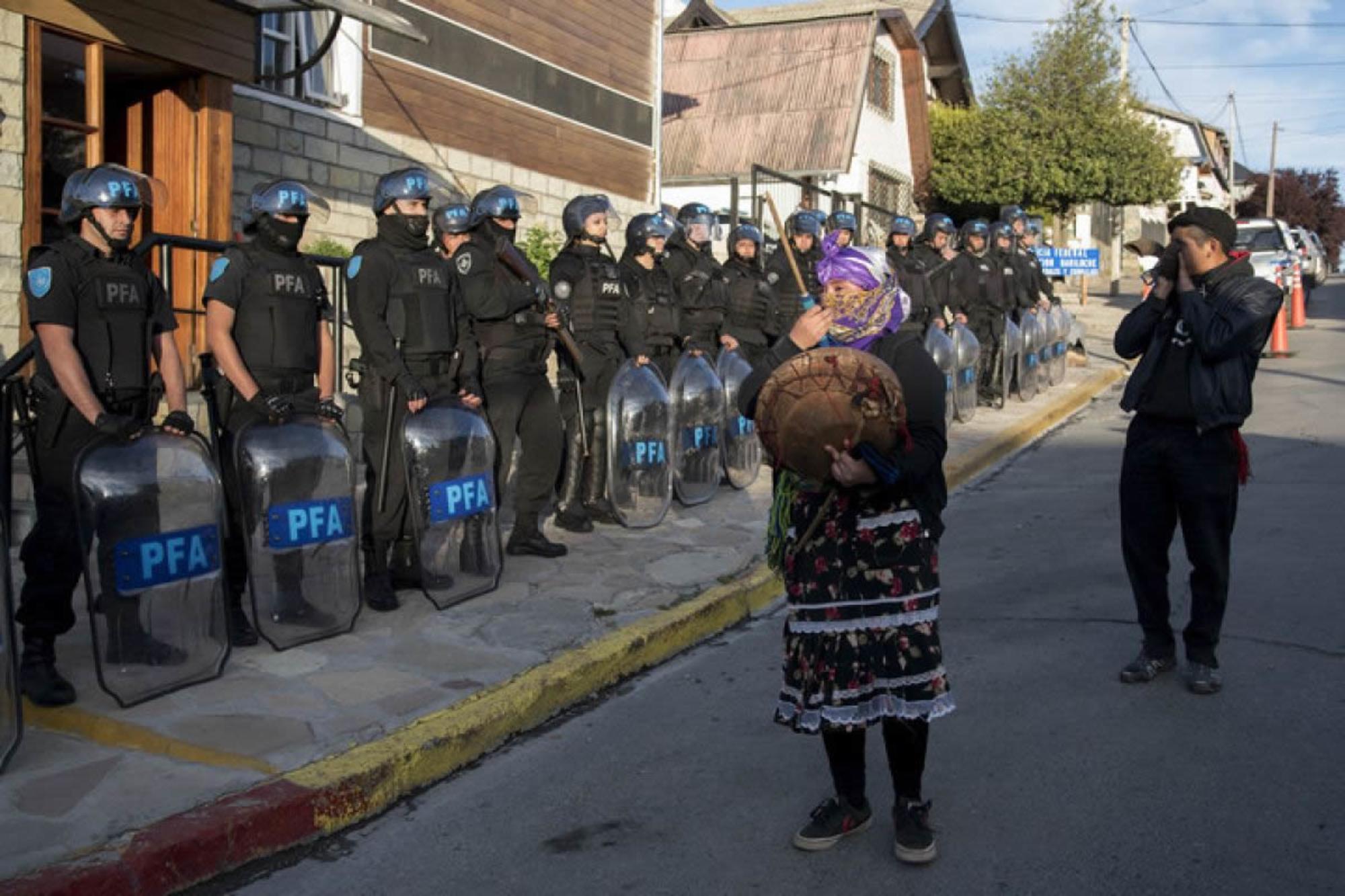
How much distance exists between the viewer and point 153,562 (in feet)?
15.6

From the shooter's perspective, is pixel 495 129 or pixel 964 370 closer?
pixel 964 370

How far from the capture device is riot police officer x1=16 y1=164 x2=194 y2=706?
4676 millimetres

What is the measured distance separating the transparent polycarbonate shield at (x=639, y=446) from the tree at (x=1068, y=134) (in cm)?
2390

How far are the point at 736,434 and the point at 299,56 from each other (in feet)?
17.8

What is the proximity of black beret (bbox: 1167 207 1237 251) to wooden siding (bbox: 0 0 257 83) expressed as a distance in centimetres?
666

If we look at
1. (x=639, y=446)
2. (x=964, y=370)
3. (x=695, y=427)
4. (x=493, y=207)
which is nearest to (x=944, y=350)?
(x=964, y=370)

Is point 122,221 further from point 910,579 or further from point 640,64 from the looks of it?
point 640,64

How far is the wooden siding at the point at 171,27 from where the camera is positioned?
8148 millimetres

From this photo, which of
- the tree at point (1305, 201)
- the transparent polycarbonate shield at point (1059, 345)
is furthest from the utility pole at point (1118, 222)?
the tree at point (1305, 201)

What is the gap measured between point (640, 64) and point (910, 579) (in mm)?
14930

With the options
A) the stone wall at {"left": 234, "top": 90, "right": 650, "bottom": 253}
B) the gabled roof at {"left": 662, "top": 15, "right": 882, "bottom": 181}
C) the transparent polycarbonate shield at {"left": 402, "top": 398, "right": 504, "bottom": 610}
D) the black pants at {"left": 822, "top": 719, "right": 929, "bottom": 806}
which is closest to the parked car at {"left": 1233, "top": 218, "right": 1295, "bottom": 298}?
the gabled roof at {"left": 662, "top": 15, "right": 882, "bottom": 181}

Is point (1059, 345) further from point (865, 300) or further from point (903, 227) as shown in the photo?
point (865, 300)

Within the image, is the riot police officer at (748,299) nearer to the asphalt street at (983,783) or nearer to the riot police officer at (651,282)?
the riot police officer at (651,282)

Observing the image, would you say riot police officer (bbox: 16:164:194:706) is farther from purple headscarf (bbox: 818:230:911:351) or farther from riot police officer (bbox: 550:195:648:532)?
riot police officer (bbox: 550:195:648:532)
